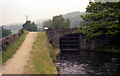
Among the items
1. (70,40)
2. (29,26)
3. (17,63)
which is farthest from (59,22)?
(17,63)

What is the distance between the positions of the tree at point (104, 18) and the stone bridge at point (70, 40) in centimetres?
607

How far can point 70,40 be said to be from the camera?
4553 centimetres

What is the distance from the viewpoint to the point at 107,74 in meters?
20.3

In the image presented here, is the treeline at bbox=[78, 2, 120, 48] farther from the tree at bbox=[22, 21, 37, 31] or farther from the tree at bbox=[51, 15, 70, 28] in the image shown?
the tree at bbox=[51, 15, 70, 28]

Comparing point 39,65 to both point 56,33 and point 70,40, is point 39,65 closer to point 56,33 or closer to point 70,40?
point 56,33

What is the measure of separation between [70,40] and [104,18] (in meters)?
14.8

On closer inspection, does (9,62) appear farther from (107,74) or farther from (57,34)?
(57,34)

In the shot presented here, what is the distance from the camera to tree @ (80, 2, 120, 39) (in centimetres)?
3222

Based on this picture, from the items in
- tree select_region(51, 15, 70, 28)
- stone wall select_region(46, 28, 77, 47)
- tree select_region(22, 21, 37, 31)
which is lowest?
stone wall select_region(46, 28, 77, 47)

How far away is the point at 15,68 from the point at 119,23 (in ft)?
88.5

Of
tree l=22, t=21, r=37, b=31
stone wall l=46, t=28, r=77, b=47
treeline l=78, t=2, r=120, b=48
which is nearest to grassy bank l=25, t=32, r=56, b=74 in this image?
treeline l=78, t=2, r=120, b=48

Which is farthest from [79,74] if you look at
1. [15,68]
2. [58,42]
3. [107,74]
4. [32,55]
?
[58,42]

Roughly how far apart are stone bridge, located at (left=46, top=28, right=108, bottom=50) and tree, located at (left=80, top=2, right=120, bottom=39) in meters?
6.07

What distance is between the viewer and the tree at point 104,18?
32219 millimetres
